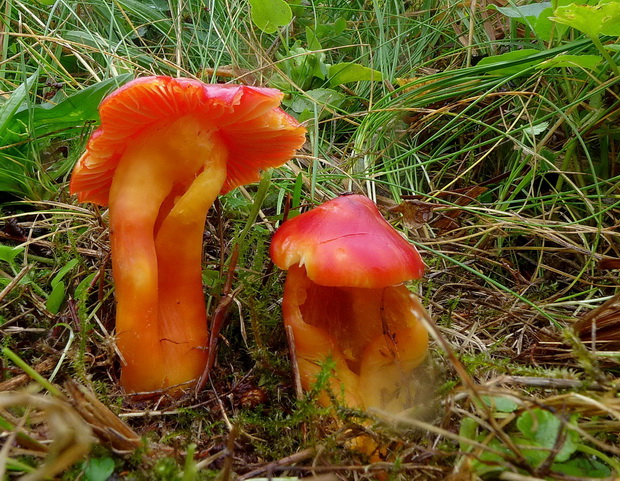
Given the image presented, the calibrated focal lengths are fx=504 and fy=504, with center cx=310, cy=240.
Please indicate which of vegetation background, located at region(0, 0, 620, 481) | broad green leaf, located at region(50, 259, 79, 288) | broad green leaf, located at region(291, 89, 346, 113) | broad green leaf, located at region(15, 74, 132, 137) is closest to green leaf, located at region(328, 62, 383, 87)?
vegetation background, located at region(0, 0, 620, 481)

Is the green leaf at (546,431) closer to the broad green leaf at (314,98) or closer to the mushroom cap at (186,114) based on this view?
the mushroom cap at (186,114)

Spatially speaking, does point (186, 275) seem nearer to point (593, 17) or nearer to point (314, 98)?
point (314, 98)

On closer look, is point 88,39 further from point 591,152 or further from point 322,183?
point 591,152

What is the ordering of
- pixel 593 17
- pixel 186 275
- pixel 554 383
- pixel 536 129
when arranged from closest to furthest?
pixel 554 383, pixel 186 275, pixel 593 17, pixel 536 129

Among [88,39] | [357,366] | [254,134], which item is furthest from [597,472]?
[88,39]

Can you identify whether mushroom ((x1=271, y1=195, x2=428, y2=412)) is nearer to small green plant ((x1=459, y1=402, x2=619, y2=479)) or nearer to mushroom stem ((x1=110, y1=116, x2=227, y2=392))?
mushroom stem ((x1=110, y1=116, x2=227, y2=392))

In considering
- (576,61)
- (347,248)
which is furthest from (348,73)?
(347,248)
